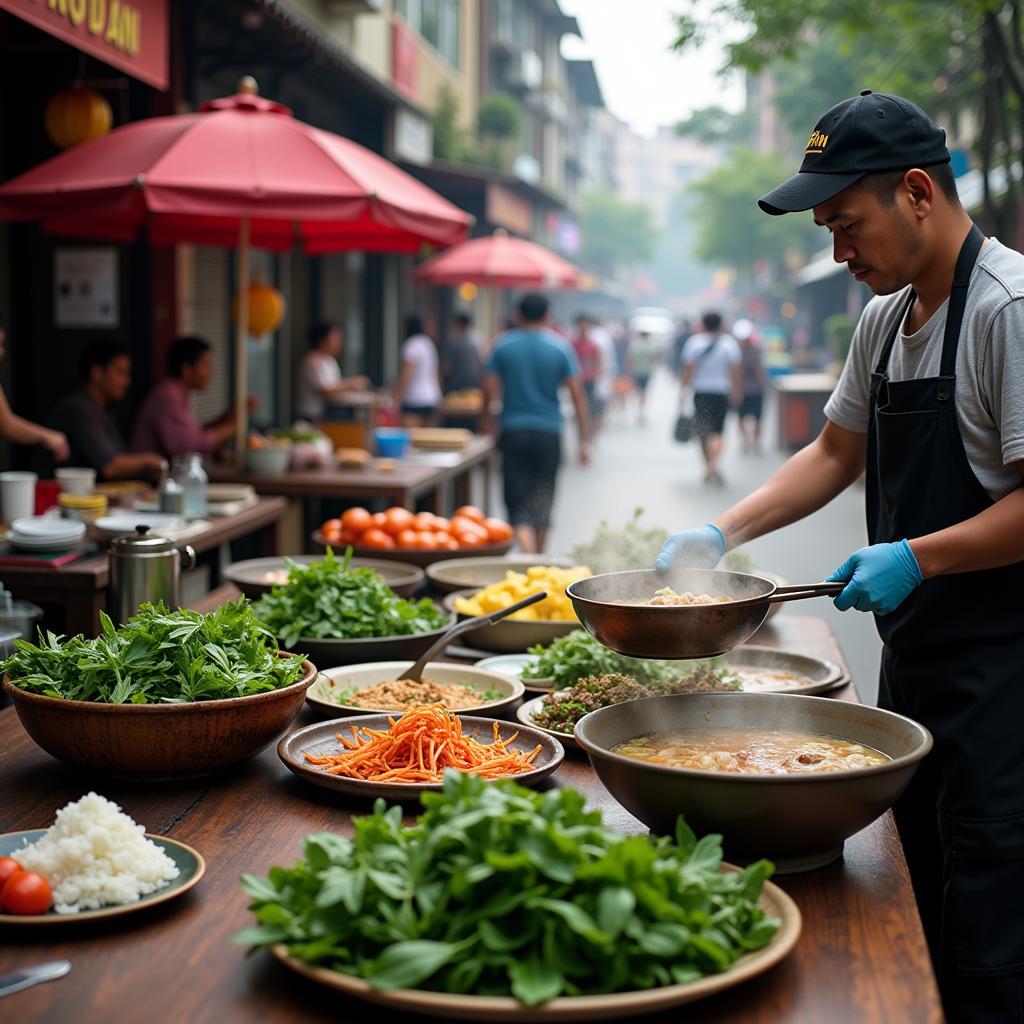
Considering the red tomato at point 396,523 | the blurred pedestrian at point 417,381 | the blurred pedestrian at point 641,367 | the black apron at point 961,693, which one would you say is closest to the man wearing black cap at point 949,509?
the black apron at point 961,693

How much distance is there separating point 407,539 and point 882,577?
2.67 metres

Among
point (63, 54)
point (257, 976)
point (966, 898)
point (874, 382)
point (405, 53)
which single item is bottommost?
point (966, 898)

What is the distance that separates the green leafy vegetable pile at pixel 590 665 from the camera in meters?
3.17

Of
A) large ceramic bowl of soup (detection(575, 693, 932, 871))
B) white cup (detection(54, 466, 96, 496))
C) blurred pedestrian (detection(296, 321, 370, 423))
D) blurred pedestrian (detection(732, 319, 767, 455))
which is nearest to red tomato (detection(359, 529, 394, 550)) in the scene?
white cup (detection(54, 466, 96, 496))

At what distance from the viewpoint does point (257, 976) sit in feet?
5.95

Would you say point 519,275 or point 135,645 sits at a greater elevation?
point 519,275

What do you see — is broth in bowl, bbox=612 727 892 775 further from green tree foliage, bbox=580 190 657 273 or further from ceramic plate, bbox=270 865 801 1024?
green tree foliage, bbox=580 190 657 273

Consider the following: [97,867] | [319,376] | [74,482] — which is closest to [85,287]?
[319,376]

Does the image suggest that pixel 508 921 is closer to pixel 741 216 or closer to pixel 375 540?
pixel 375 540

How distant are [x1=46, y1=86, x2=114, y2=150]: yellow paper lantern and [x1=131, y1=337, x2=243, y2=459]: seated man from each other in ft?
4.43

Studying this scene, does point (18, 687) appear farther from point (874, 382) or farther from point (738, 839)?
point (874, 382)

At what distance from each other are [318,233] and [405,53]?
1024cm

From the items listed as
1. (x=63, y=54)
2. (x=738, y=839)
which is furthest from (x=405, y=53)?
(x=738, y=839)

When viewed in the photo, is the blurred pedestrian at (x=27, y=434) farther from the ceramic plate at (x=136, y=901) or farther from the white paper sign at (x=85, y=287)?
the ceramic plate at (x=136, y=901)
